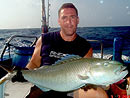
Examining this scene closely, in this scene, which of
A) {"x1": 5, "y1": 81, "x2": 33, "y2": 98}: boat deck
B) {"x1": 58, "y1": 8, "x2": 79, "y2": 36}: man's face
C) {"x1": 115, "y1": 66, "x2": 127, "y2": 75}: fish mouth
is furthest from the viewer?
{"x1": 5, "y1": 81, "x2": 33, "y2": 98}: boat deck

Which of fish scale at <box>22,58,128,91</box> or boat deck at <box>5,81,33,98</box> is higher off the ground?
fish scale at <box>22,58,128,91</box>

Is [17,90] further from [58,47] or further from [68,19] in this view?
[68,19]

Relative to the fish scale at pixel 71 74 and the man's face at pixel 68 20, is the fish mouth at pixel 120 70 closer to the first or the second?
the fish scale at pixel 71 74

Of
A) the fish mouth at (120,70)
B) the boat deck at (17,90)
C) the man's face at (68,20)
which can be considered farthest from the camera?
the boat deck at (17,90)

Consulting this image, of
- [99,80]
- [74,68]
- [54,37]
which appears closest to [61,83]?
[74,68]

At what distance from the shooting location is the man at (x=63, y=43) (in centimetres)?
318

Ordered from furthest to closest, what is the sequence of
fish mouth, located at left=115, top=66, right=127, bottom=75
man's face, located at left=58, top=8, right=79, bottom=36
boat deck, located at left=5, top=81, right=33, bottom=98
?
boat deck, located at left=5, top=81, right=33, bottom=98 < man's face, located at left=58, top=8, right=79, bottom=36 < fish mouth, located at left=115, top=66, right=127, bottom=75

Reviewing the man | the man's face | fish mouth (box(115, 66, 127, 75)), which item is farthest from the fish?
the man's face

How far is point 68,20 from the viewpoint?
10.4ft

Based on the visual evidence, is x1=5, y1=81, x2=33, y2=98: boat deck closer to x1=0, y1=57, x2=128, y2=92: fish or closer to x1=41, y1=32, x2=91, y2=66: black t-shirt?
x1=41, y1=32, x2=91, y2=66: black t-shirt

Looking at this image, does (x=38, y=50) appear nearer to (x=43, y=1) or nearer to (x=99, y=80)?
(x=99, y=80)

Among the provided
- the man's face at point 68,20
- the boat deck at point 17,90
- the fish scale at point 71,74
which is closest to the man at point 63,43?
the man's face at point 68,20

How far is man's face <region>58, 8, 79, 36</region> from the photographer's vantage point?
3158mm

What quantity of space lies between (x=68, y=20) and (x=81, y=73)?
162 cm
